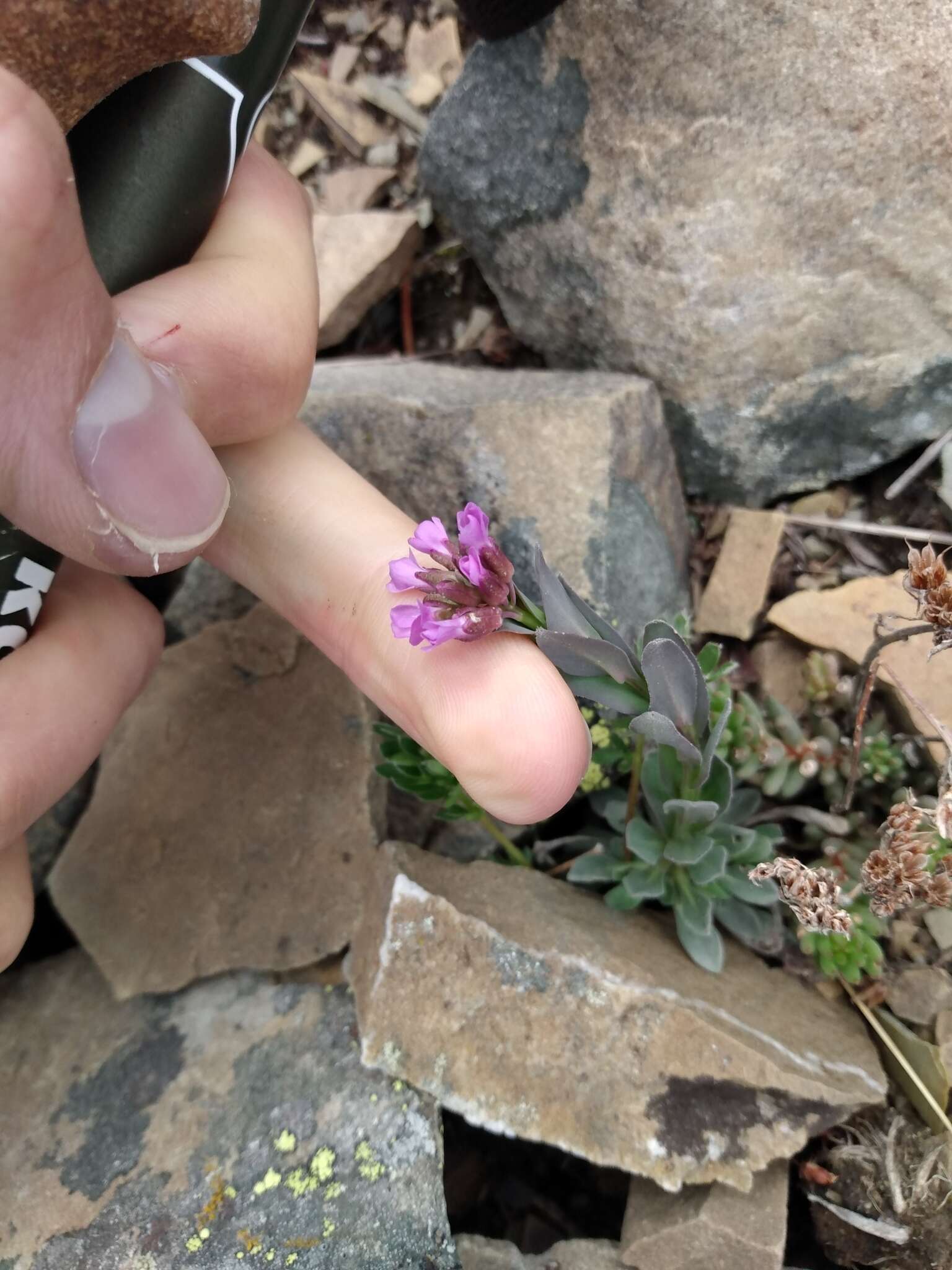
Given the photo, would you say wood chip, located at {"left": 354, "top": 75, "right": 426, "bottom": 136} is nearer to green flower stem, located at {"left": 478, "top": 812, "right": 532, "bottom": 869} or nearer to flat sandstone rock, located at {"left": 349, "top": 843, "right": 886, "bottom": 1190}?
green flower stem, located at {"left": 478, "top": 812, "right": 532, "bottom": 869}

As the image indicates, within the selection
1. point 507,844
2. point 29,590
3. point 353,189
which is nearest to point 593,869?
point 507,844

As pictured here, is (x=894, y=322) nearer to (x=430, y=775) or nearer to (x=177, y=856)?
(x=430, y=775)

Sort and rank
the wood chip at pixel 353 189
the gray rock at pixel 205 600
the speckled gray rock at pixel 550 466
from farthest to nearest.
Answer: the wood chip at pixel 353 189, the gray rock at pixel 205 600, the speckled gray rock at pixel 550 466

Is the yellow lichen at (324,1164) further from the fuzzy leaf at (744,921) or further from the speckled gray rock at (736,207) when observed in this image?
the speckled gray rock at (736,207)

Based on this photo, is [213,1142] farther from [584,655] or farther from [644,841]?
[584,655]

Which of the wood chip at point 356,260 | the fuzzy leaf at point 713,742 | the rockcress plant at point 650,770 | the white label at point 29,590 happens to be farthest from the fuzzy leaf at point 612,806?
the wood chip at point 356,260

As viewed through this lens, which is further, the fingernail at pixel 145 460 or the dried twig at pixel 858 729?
the dried twig at pixel 858 729
